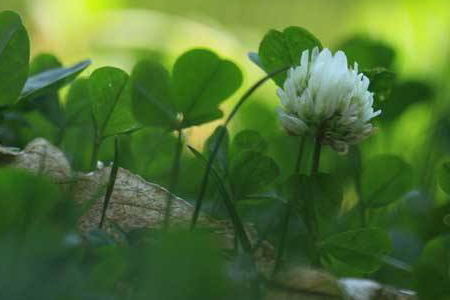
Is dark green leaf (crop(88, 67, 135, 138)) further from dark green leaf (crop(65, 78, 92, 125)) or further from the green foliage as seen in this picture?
dark green leaf (crop(65, 78, 92, 125))

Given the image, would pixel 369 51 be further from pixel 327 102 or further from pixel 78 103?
pixel 327 102

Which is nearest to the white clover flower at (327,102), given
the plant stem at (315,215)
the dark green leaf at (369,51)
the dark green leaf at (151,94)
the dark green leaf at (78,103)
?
the plant stem at (315,215)

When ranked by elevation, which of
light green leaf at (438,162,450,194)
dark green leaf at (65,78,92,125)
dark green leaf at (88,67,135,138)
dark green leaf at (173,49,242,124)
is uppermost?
dark green leaf at (173,49,242,124)

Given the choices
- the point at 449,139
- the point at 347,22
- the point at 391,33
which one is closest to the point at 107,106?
the point at 449,139

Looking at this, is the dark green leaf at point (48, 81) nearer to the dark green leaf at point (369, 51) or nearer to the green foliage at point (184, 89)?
the green foliage at point (184, 89)

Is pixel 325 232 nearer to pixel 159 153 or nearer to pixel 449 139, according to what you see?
pixel 159 153

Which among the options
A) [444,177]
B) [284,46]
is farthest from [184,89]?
[444,177]

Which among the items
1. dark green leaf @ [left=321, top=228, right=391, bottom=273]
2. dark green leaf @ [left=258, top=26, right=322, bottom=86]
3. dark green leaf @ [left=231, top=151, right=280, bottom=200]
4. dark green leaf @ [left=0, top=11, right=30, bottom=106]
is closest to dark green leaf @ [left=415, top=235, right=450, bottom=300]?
dark green leaf @ [left=321, top=228, right=391, bottom=273]
